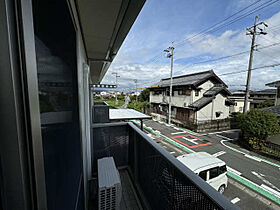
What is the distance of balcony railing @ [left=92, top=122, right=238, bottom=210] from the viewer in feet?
2.83

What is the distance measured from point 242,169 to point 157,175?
18.6 feet

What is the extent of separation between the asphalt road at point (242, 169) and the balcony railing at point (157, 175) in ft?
10.8

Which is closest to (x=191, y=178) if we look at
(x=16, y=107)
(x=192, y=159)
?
(x=16, y=107)

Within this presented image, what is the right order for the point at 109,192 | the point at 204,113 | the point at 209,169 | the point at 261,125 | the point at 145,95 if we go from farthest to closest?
the point at 145,95 < the point at 204,113 < the point at 261,125 < the point at 209,169 < the point at 109,192

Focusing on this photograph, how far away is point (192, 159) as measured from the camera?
379 centimetres

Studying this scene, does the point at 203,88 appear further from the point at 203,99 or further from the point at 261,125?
the point at 261,125

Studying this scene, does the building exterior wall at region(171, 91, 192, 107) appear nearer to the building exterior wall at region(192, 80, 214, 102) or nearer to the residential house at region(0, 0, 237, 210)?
the building exterior wall at region(192, 80, 214, 102)

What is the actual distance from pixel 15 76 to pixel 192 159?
436 centimetres

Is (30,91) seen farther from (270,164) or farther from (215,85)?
(215,85)

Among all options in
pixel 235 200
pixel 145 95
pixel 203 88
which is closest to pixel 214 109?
pixel 203 88

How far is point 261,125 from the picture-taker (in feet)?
21.2

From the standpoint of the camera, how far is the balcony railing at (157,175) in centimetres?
86

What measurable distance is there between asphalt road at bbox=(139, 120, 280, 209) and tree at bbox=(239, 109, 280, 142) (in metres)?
1.13

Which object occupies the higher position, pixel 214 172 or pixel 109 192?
pixel 109 192
